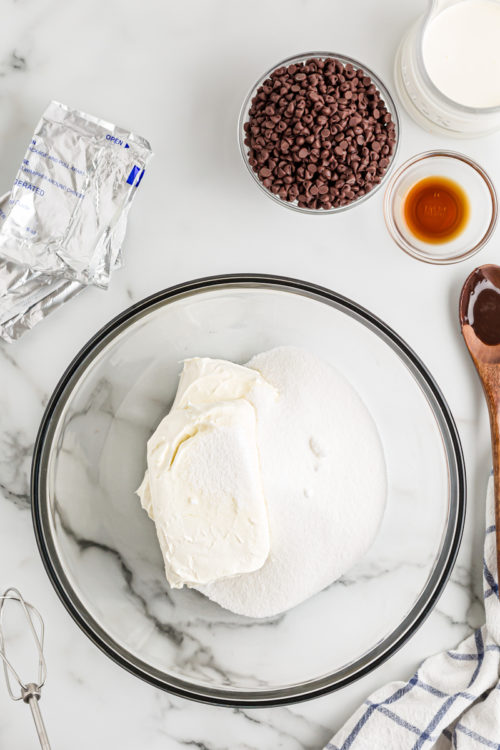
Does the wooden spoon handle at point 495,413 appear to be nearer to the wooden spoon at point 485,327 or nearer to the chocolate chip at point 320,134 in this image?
the wooden spoon at point 485,327

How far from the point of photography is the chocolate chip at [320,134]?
3.25 feet

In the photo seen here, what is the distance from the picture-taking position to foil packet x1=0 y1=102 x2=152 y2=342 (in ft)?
3.32

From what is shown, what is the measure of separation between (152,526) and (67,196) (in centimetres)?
54

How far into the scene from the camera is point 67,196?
3.34 ft

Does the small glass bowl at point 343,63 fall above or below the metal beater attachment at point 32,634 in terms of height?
above

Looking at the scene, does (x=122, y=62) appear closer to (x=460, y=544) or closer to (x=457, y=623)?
(x=460, y=544)

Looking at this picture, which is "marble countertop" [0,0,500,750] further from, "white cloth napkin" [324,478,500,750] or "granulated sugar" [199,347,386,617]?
"granulated sugar" [199,347,386,617]

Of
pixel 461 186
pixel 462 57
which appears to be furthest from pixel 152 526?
pixel 462 57

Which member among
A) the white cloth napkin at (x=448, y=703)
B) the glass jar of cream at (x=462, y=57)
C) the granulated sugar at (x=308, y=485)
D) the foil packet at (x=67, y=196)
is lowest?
the white cloth napkin at (x=448, y=703)

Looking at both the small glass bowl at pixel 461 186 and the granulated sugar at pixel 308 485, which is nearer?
the granulated sugar at pixel 308 485

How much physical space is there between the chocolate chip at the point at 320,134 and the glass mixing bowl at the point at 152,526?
0.16 m

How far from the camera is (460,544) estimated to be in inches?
42.3

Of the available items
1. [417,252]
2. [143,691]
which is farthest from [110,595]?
[417,252]

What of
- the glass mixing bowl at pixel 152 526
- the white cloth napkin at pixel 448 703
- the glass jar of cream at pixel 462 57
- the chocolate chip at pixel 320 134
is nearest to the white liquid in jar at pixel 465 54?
the glass jar of cream at pixel 462 57
